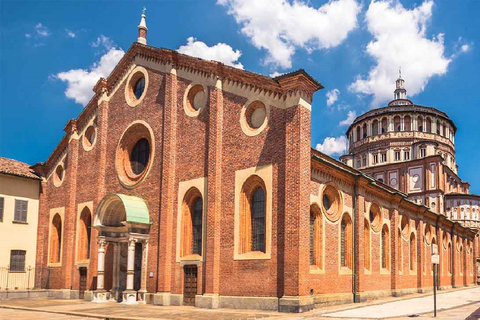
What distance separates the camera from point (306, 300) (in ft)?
60.8

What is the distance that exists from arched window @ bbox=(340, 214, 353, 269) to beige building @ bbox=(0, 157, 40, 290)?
20.0 metres

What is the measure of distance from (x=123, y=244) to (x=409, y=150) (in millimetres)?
43479

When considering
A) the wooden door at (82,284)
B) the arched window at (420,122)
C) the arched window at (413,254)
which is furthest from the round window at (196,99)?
the arched window at (420,122)

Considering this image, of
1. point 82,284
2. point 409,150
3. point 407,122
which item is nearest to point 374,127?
point 407,122

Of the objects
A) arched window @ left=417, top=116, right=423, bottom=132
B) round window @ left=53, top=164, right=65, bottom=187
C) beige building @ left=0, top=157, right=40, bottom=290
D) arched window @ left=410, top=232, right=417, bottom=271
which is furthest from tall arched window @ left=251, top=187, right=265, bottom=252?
arched window @ left=417, top=116, right=423, bottom=132

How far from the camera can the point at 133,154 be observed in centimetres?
2784

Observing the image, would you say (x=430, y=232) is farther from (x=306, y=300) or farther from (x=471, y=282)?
(x=306, y=300)

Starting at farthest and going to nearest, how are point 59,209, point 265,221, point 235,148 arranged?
1. point 59,209
2. point 235,148
3. point 265,221

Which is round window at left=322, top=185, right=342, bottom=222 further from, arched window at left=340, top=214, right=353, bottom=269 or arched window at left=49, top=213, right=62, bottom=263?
arched window at left=49, top=213, right=62, bottom=263

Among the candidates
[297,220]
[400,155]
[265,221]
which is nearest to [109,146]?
[265,221]

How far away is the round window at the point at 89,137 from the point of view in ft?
99.5

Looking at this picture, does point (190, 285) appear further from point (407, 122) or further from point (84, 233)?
point (407, 122)

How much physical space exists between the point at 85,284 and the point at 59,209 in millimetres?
5644

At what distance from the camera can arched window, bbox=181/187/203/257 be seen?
23000 millimetres
